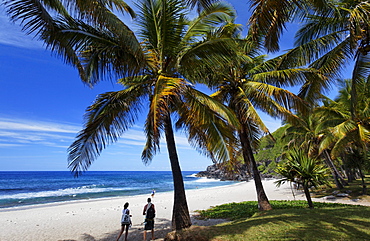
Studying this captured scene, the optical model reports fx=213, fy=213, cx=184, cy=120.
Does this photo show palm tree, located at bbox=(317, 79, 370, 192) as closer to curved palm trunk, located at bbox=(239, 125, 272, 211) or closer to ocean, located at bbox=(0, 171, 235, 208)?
curved palm trunk, located at bbox=(239, 125, 272, 211)

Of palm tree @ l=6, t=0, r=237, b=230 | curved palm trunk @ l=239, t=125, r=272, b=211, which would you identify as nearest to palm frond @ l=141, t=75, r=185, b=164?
palm tree @ l=6, t=0, r=237, b=230

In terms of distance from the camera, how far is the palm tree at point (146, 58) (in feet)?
16.5

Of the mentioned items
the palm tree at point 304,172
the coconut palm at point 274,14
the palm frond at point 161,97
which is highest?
the coconut palm at point 274,14

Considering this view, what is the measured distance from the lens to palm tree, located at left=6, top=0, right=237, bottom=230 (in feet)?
16.5

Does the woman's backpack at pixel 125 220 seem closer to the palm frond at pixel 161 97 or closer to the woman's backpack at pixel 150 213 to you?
the woman's backpack at pixel 150 213

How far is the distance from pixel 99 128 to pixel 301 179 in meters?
6.96

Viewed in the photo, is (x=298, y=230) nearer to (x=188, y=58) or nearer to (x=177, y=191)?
(x=177, y=191)

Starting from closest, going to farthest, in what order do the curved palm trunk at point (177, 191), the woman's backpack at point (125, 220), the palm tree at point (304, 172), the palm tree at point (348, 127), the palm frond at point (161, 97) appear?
1. the palm frond at point (161, 97)
2. the curved palm trunk at point (177, 191)
3. the woman's backpack at point (125, 220)
4. the palm tree at point (304, 172)
5. the palm tree at point (348, 127)

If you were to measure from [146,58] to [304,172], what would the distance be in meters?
6.52

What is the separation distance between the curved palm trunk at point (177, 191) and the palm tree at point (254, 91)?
2431 millimetres

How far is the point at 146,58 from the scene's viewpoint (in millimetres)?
5863

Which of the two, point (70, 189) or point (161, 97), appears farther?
point (70, 189)

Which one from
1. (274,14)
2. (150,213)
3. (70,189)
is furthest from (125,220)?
(70,189)

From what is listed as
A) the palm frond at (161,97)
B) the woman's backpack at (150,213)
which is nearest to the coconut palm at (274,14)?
the palm frond at (161,97)
